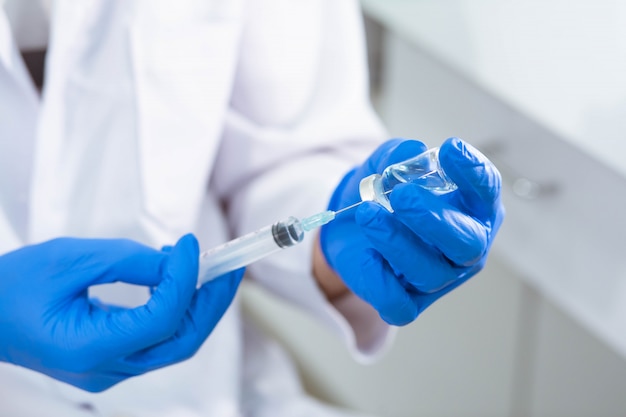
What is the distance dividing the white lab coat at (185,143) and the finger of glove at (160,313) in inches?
4.8

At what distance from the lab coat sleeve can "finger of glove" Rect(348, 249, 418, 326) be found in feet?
0.58

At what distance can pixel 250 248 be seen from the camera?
1.99 ft

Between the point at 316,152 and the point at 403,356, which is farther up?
the point at 316,152

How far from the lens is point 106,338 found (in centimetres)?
59

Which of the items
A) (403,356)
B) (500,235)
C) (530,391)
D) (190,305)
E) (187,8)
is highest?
(187,8)

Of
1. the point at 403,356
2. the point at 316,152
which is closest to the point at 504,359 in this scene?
the point at 403,356

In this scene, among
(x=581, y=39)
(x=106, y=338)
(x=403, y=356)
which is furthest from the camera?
(x=403, y=356)

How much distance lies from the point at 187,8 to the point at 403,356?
0.60 metres

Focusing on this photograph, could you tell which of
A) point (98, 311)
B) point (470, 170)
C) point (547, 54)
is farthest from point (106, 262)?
point (547, 54)

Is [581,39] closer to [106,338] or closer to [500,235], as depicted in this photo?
[500,235]

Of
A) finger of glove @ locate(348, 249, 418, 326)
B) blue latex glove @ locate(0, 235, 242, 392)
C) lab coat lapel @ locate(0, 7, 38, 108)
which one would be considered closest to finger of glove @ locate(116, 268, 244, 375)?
blue latex glove @ locate(0, 235, 242, 392)

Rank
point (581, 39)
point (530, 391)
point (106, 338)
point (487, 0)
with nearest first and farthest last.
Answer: point (106, 338)
point (581, 39)
point (487, 0)
point (530, 391)

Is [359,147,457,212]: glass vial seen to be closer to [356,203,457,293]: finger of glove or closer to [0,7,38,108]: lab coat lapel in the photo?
[356,203,457,293]: finger of glove

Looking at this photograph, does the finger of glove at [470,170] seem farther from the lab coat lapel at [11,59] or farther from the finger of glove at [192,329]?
the lab coat lapel at [11,59]
